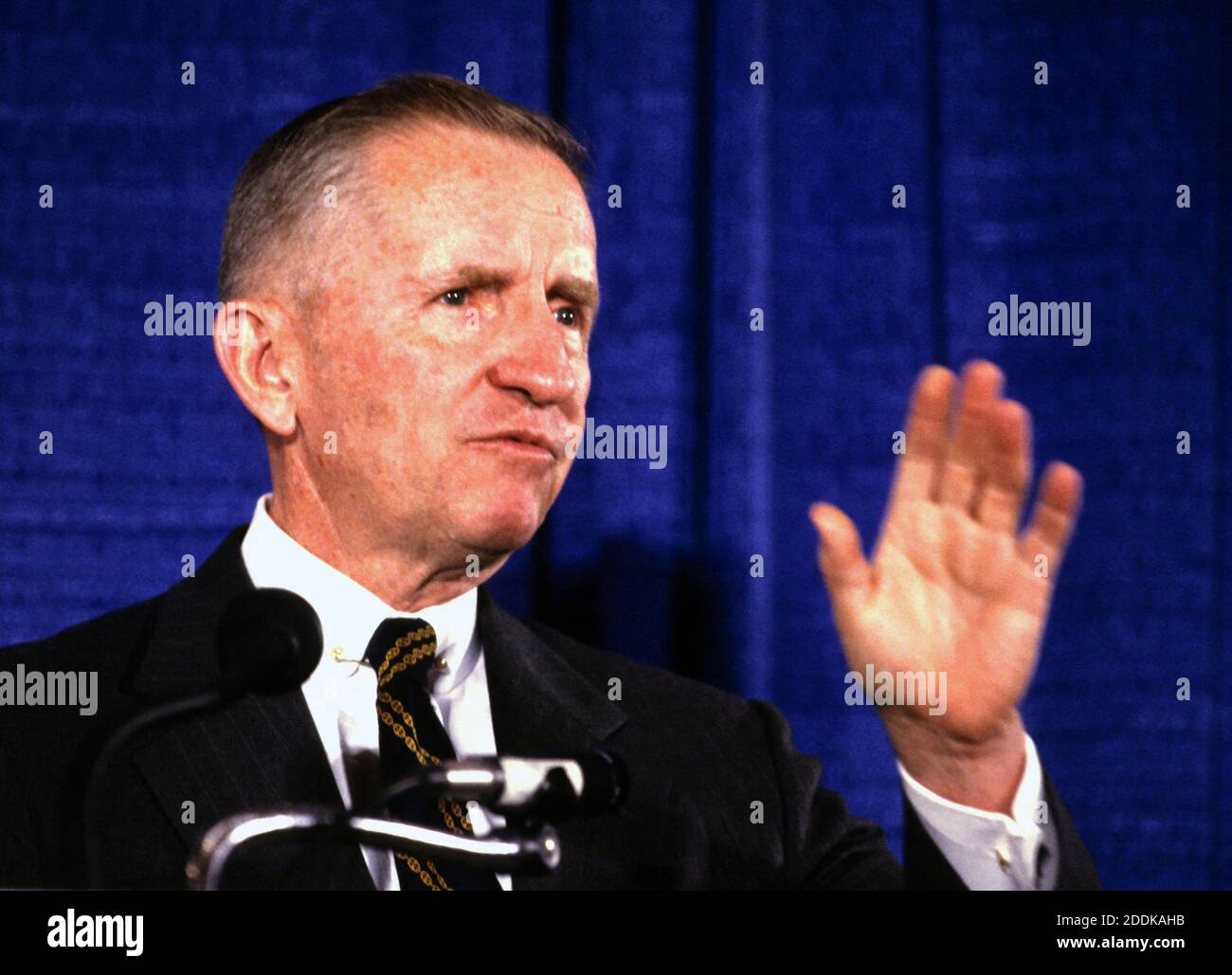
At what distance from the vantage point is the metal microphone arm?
95cm

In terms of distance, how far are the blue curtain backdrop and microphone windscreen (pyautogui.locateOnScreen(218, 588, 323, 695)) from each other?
799mm

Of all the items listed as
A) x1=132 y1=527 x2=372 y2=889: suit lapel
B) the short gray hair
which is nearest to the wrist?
x1=132 y1=527 x2=372 y2=889: suit lapel

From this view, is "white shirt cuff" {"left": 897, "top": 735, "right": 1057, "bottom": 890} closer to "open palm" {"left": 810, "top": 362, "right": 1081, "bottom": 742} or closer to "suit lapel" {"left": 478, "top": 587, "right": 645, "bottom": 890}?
"open palm" {"left": 810, "top": 362, "right": 1081, "bottom": 742}

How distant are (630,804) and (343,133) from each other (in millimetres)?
798

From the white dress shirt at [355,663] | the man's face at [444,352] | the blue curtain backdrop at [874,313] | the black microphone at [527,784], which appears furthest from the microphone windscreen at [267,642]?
the blue curtain backdrop at [874,313]

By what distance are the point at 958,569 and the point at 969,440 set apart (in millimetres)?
134

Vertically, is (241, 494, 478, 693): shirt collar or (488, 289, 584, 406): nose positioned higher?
(488, 289, 584, 406): nose

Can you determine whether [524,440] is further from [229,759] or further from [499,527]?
[229,759]

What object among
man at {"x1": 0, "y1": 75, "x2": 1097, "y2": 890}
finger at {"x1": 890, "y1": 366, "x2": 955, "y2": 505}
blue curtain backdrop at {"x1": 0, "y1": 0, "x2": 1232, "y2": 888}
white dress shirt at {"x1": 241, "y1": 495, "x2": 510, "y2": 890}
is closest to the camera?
finger at {"x1": 890, "y1": 366, "x2": 955, "y2": 505}

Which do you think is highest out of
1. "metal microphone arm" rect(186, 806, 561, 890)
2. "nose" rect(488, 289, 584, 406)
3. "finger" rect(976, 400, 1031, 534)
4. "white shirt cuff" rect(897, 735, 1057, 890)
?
"nose" rect(488, 289, 584, 406)

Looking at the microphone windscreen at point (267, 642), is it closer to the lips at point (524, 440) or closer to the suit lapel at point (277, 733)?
the suit lapel at point (277, 733)

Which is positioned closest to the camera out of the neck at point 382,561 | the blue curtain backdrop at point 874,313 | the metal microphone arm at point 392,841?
the metal microphone arm at point 392,841

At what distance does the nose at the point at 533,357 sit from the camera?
1.52 m
